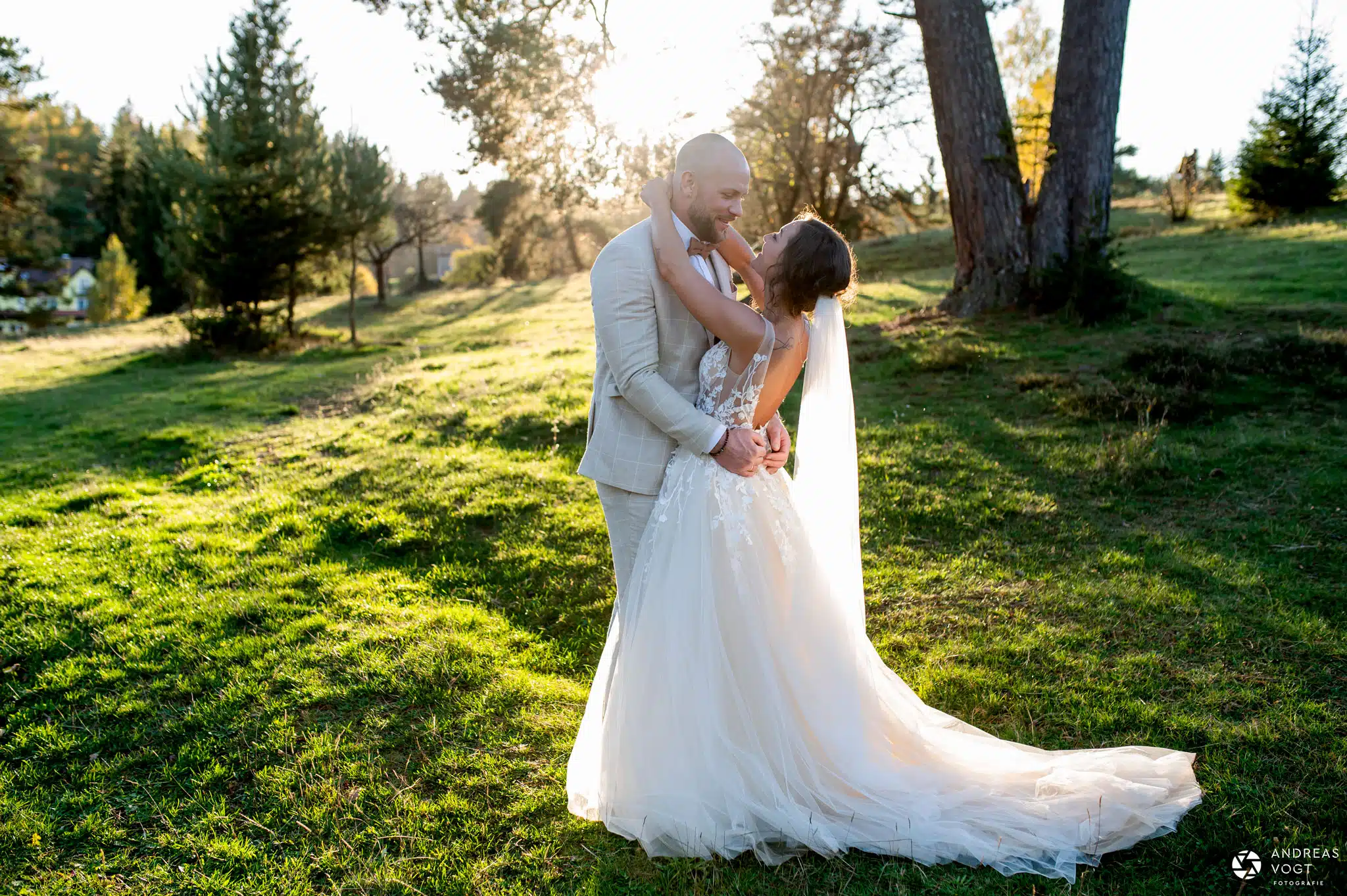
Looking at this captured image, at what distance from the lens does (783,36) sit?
24594 mm

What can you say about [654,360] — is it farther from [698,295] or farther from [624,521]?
[624,521]

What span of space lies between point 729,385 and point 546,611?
302 centimetres

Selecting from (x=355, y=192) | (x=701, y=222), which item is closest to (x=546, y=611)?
(x=701, y=222)

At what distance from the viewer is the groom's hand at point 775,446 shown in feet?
12.4

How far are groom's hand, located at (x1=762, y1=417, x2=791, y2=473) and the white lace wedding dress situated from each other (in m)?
Result: 0.08

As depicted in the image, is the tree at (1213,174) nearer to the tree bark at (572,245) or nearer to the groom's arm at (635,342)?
the tree bark at (572,245)

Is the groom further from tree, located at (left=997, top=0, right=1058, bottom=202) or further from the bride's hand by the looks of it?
tree, located at (left=997, top=0, right=1058, bottom=202)

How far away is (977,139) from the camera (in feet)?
36.2

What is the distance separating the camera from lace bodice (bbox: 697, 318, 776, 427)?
11.5 ft

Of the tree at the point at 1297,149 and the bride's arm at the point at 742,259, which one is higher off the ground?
the tree at the point at 1297,149

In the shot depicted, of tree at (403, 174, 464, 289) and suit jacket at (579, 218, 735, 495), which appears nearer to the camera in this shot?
suit jacket at (579, 218, 735, 495)

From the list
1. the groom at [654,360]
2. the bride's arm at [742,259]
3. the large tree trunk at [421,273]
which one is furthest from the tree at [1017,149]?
the large tree trunk at [421,273]

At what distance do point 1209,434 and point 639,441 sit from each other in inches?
253

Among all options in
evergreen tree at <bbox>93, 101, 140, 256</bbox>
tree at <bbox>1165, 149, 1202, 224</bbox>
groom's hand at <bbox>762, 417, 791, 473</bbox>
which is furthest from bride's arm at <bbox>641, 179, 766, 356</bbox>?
evergreen tree at <bbox>93, 101, 140, 256</bbox>
